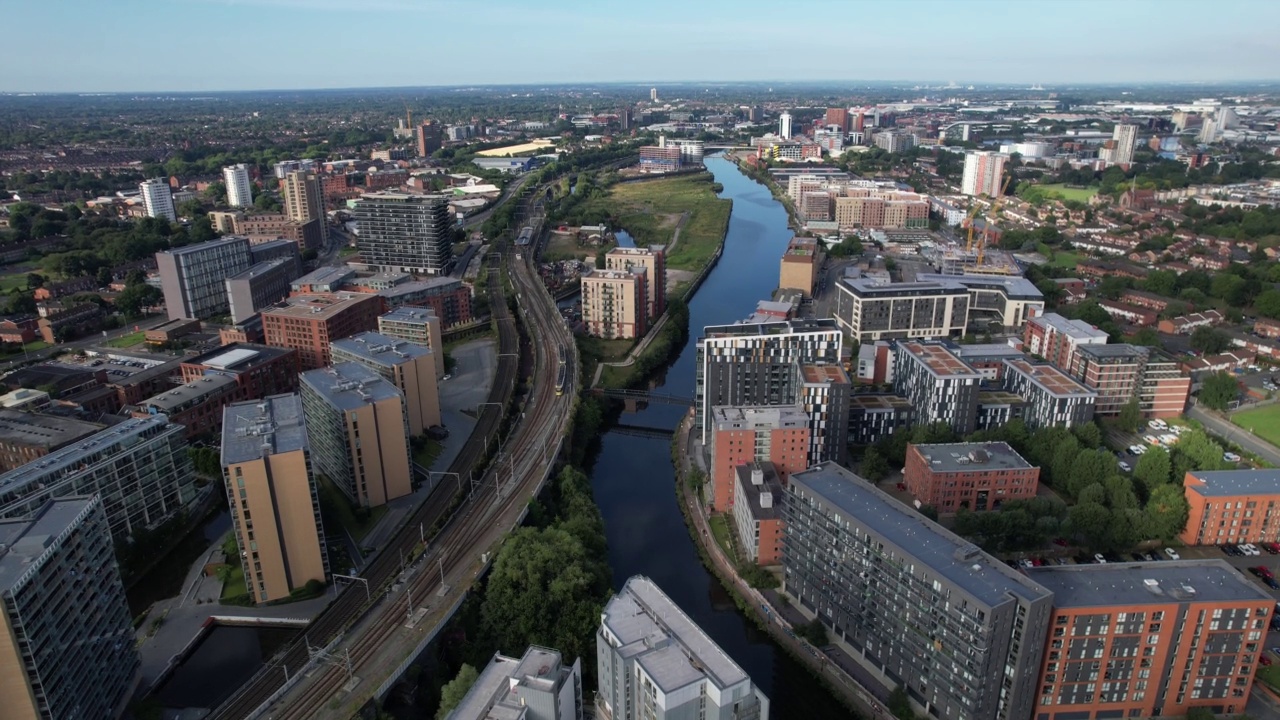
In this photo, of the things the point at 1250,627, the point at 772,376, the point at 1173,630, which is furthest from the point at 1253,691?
the point at 772,376

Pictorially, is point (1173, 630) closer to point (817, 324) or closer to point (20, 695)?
point (817, 324)

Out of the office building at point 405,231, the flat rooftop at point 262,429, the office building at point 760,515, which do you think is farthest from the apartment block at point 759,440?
the office building at point 405,231

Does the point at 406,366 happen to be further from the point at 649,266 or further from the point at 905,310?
the point at 905,310

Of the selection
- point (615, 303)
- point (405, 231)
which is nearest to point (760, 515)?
point (615, 303)

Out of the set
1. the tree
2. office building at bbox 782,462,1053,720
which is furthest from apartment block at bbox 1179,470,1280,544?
the tree

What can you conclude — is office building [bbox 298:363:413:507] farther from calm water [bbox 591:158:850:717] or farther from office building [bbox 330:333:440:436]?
calm water [bbox 591:158:850:717]
